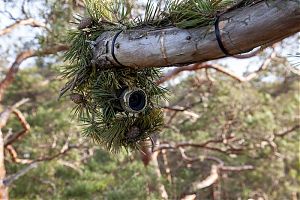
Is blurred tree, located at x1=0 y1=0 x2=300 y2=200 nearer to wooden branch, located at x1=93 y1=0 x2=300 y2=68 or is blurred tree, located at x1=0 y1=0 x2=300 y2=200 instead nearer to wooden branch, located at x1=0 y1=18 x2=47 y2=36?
wooden branch, located at x1=0 y1=18 x2=47 y2=36

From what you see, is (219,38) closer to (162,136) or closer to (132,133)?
(132,133)

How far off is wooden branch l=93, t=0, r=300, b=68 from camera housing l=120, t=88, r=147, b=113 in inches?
3.4

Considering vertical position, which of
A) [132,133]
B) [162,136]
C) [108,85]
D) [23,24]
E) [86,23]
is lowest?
[162,136]

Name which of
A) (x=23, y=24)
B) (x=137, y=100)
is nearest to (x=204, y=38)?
(x=137, y=100)

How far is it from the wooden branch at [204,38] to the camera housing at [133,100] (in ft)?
0.28

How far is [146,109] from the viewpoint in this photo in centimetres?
76

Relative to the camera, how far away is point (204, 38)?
1.56 ft

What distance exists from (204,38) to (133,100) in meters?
0.29

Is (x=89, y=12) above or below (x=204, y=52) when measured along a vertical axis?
above

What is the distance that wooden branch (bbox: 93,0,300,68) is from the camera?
39 cm

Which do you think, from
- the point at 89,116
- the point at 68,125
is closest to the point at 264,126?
the point at 68,125

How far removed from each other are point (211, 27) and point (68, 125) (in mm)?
3777

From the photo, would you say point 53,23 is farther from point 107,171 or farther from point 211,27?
point 211,27

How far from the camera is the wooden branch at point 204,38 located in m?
0.39
